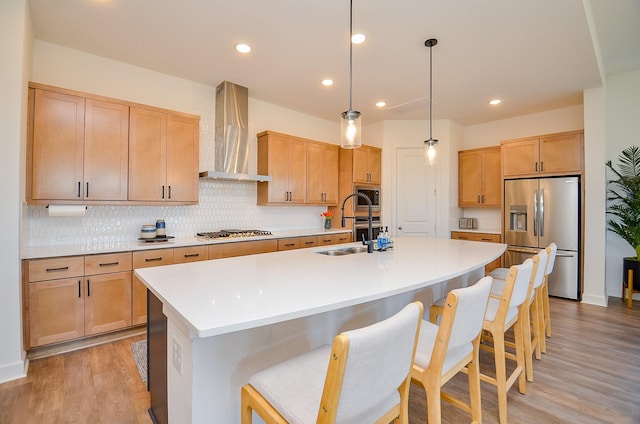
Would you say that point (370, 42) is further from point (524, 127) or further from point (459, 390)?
point (524, 127)

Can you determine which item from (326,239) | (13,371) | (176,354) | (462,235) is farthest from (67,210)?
(462,235)

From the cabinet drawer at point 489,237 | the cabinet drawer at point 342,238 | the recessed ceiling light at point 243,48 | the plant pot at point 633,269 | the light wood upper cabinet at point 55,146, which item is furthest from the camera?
the cabinet drawer at point 489,237

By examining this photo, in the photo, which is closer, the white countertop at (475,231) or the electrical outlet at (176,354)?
the electrical outlet at (176,354)

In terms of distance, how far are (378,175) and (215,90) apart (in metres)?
2.96

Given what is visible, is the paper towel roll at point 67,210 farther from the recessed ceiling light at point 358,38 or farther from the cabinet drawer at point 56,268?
the recessed ceiling light at point 358,38

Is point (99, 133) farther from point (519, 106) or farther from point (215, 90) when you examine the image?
point (519, 106)

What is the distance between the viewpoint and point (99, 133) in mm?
2959

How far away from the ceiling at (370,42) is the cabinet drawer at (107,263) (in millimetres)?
2047

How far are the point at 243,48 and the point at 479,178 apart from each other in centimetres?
440

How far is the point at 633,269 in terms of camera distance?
3814 mm

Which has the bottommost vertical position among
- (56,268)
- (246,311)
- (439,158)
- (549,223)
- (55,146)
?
(56,268)

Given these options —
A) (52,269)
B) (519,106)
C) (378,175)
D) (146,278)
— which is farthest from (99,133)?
(519,106)

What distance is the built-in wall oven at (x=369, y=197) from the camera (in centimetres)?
521

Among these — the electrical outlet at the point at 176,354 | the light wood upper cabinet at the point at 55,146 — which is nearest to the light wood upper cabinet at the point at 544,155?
the electrical outlet at the point at 176,354
